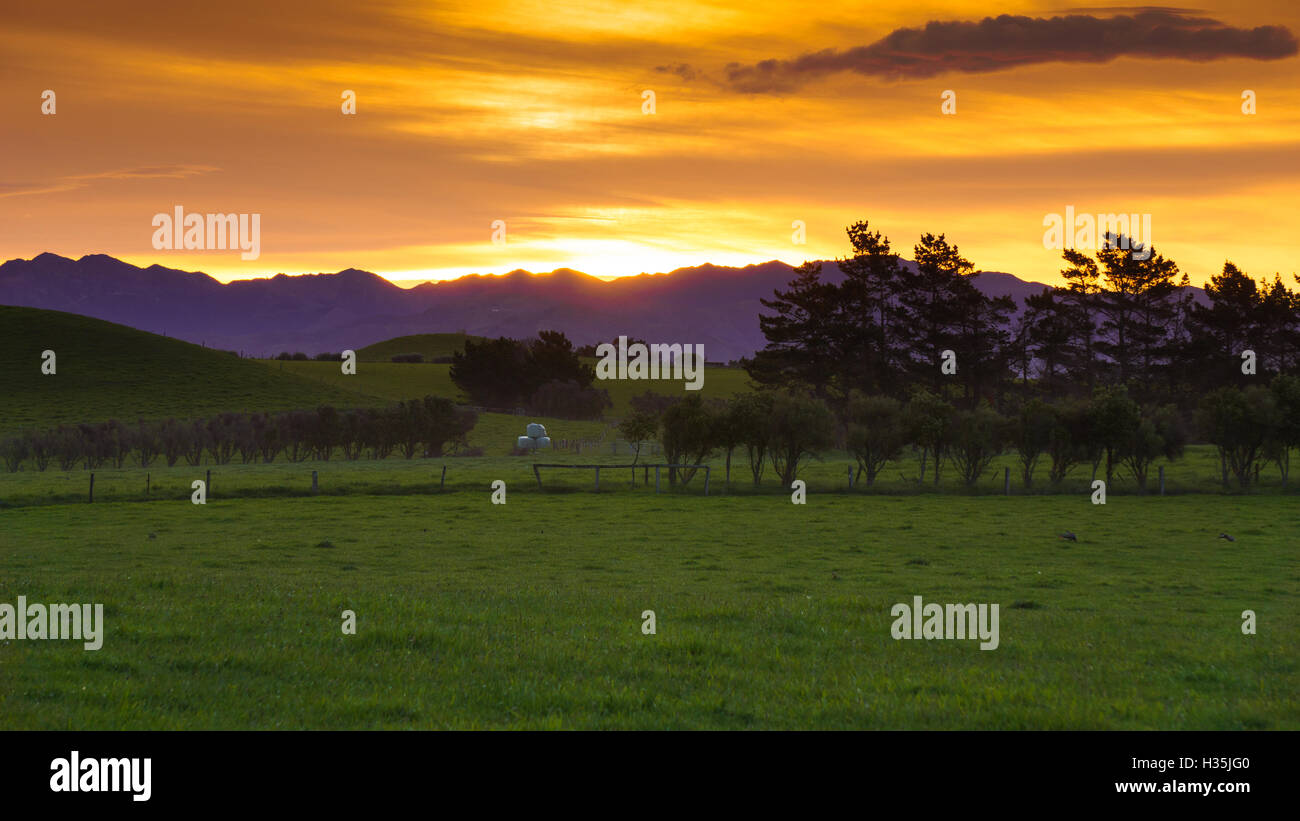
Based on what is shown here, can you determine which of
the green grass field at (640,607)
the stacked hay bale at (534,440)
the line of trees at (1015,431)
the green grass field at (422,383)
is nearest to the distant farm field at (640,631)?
the green grass field at (640,607)

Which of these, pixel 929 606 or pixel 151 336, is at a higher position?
pixel 151 336

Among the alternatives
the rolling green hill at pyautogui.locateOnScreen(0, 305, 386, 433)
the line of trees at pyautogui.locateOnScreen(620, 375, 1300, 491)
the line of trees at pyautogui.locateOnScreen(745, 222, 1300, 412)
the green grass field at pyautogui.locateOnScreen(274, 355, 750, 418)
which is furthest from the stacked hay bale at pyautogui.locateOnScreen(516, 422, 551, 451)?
the green grass field at pyautogui.locateOnScreen(274, 355, 750, 418)

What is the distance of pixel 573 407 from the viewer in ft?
452

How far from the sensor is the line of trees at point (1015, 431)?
166 ft

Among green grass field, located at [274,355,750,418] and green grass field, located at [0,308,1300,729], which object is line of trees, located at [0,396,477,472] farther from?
green grass field, located at [274,355,750,418]

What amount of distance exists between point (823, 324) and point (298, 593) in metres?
77.7

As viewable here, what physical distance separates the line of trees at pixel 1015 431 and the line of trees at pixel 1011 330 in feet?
115

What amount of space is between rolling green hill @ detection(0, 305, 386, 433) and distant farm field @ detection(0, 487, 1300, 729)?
86.1 metres

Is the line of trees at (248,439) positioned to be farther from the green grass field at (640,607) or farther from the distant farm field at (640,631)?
the distant farm field at (640,631)

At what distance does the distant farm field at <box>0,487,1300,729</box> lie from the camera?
32.2ft

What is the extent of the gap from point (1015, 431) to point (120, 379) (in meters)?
113
